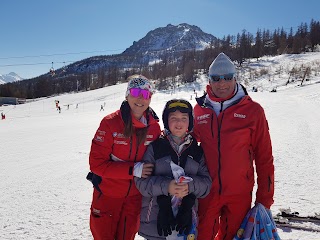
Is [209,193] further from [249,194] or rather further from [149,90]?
[149,90]

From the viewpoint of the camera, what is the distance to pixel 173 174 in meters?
2.38

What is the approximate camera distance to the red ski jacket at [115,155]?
8.23 feet

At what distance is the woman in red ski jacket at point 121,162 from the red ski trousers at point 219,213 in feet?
2.01

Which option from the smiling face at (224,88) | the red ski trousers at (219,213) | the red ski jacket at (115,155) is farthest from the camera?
the smiling face at (224,88)

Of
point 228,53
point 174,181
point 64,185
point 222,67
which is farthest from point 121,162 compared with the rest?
point 228,53

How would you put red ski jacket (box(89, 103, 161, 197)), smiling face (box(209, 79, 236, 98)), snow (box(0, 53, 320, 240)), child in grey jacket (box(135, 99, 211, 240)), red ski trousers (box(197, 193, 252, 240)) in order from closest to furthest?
1. child in grey jacket (box(135, 99, 211, 240))
2. red ski jacket (box(89, 103, 161, 197))
3. red ski trousers (box(197, 193, 252, 240))
4. smiling face (box(209, 79, 236, 98))
5. snow (box(0, 53, 320, 240))

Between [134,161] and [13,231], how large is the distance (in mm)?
2213

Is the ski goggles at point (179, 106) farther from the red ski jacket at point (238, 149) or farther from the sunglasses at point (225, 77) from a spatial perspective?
the sunglasses at point (225, 77)

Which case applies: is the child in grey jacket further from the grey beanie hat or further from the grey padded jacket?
the grey beanie hat

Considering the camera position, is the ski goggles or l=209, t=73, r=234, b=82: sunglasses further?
l=209, t=73, r=234, b=82: sunglasses

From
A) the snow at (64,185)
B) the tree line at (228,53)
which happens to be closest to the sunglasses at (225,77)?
the snow at (64,185)

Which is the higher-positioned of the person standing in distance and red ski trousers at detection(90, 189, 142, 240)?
the person standing in distance

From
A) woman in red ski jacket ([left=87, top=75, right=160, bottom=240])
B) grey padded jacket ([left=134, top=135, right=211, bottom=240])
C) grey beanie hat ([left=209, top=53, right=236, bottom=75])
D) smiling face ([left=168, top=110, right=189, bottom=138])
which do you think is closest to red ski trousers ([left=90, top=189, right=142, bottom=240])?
woman in red ski jacket ([left=87, top=75, right=160, bottom=240])

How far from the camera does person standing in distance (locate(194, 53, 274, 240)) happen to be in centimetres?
257
